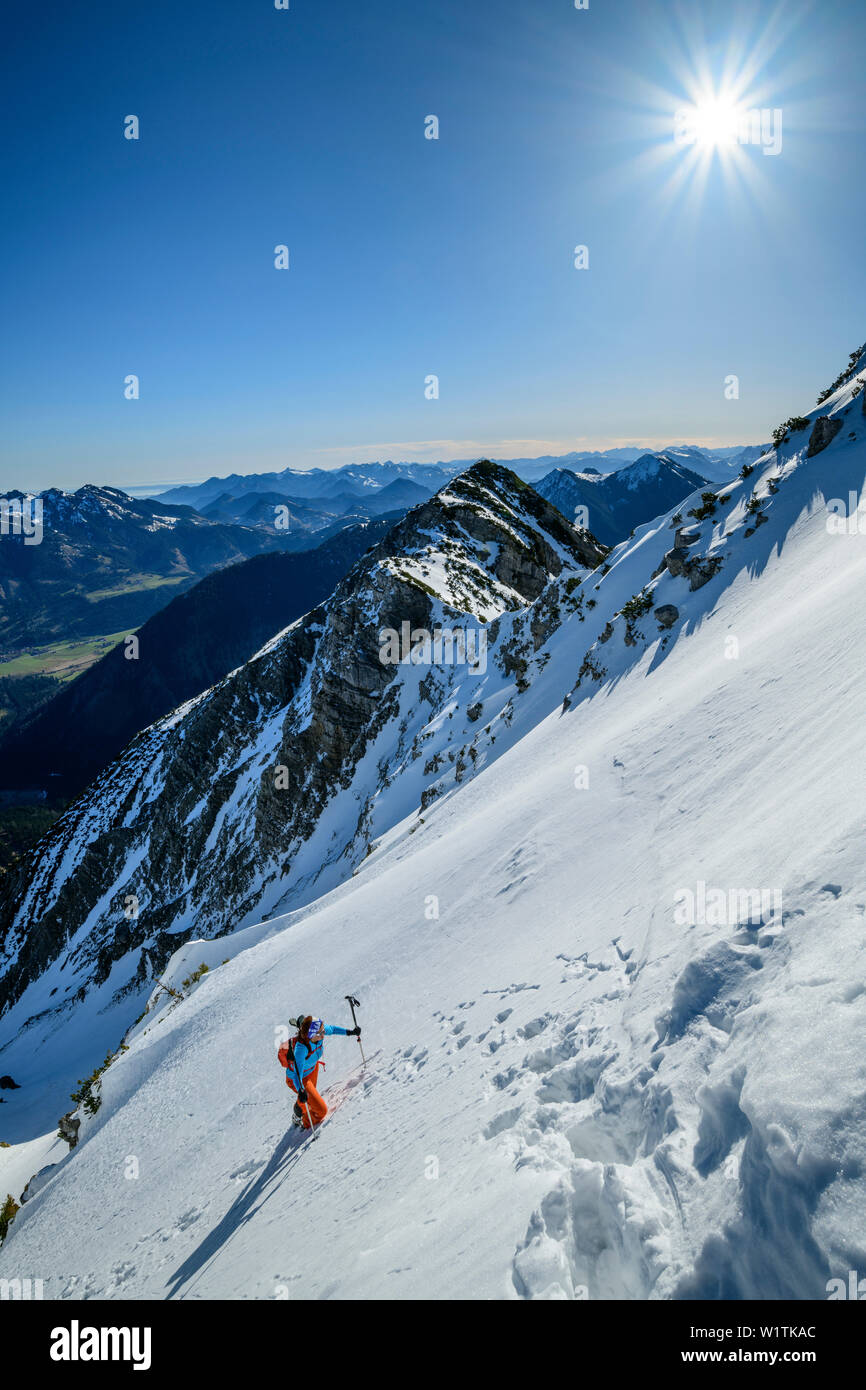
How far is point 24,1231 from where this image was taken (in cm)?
1273

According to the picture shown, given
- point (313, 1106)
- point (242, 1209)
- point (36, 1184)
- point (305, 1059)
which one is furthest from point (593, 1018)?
point (36, 1184)

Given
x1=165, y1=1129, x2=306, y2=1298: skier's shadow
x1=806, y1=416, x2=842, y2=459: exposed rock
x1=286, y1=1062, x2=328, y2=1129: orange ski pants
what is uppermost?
x1=806, y1=416, x2=842, y2=459: exposed rock

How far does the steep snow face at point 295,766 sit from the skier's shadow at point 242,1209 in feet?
53.4

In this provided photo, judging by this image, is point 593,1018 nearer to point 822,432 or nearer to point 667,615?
point 667,615

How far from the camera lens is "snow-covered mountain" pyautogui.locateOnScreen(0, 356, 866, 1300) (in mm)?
3514

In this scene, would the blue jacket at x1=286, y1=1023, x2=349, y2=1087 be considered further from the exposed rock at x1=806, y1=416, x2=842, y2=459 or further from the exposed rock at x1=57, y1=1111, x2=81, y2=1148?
the exposed rock at x1=806, y1=416, x2=842, y2=459

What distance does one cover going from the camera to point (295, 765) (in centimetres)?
4978

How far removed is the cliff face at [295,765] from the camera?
130 feet

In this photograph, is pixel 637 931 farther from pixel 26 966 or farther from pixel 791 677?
pixel 26 966

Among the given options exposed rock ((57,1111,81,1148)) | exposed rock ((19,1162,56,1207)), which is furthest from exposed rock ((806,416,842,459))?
exposed rock ((19,1162,56,1207))

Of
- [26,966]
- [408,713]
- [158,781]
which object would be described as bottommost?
[26,966]

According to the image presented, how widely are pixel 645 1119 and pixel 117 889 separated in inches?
3078

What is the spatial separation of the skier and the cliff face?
1628cm
